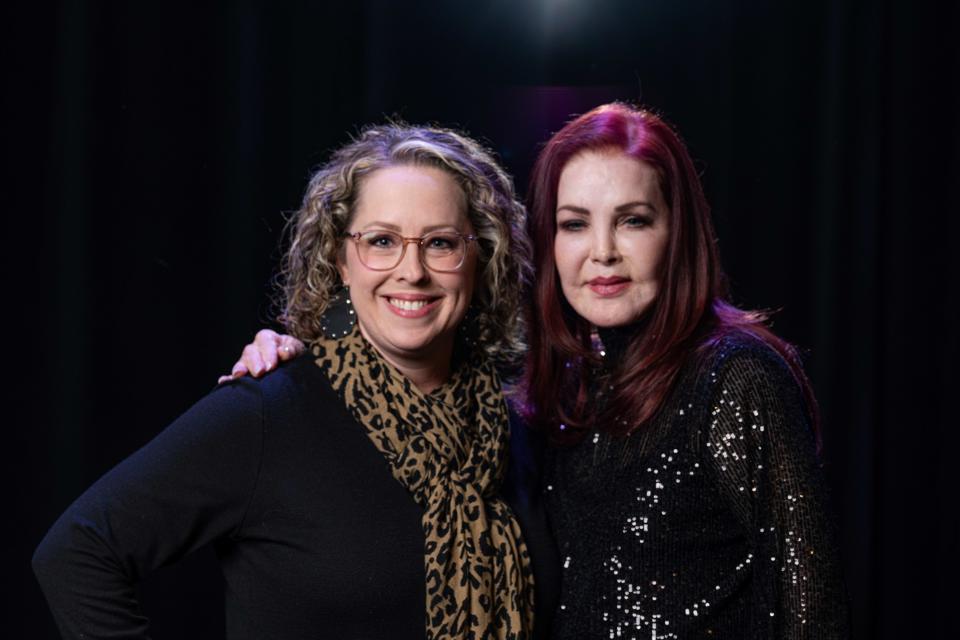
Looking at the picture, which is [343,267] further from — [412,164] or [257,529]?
[257,529]

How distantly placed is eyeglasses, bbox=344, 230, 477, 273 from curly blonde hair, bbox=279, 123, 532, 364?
6 centimetres

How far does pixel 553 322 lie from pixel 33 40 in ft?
4.96

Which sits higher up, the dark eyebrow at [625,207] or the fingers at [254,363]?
the dark eyebrow at [625,207]

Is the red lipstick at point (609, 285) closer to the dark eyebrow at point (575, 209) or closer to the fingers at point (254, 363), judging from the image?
the dark eyebrow at point (575, 209)

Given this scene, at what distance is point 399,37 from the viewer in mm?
2928

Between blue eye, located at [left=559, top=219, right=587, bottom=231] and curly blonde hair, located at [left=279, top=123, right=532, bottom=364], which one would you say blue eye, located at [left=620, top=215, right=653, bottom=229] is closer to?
blue eye, located at [left=559, top=219, right=587, bottom=231]

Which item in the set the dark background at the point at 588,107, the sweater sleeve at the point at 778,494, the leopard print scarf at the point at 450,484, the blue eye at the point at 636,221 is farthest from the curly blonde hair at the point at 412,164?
the dark background at the point at 588,107

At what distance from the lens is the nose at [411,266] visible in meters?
1.76

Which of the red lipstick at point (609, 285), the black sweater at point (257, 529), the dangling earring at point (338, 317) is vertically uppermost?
the red lipstick at point (609, 285)

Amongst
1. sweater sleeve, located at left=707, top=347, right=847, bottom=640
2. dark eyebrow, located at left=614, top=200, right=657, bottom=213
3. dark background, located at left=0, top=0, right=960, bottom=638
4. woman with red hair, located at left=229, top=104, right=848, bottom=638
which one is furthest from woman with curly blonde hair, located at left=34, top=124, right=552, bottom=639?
dark background, located at left=0, top=0, right=960, bottom=638

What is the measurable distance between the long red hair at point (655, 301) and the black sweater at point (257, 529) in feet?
1.35

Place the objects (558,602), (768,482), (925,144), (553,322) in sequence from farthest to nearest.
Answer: (925,144)
(553,322)
(558,602)
(768,482)

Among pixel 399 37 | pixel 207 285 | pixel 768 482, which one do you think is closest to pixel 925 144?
pixel 399 37

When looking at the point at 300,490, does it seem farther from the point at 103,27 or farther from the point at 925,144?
the point at 925,144
